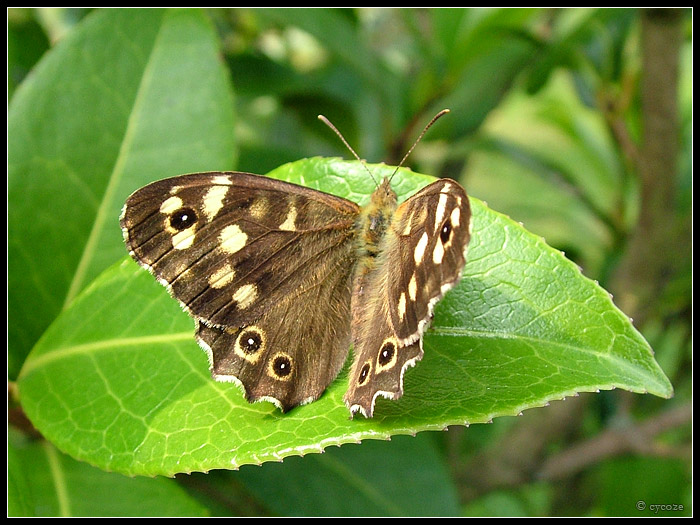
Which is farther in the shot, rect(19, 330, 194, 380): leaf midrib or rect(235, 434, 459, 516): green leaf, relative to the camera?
rect(235, 434, 459, 516): green leaf

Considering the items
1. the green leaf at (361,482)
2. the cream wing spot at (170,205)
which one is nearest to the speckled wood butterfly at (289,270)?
the cream wing spot at (170,205)

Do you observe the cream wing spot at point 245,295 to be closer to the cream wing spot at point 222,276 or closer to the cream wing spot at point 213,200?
the cream wing spot at point 222,276

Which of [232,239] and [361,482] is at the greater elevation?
[232,239]

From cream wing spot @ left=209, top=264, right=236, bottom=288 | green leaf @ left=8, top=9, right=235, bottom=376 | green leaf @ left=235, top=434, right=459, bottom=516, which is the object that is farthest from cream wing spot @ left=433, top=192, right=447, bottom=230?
green leaf @ left=235, top=434, right=459, bottom=516

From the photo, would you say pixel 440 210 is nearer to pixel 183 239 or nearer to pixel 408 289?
pixel 408 289

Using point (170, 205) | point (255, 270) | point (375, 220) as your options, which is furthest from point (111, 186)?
point (375, 220)

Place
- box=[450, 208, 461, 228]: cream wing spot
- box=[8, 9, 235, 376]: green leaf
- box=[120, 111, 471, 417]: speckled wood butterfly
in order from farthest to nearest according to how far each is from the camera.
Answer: box=[8, 9, 235, 376]: green leaf < box=[120, 111, 471, 417]: speckled wood butterfly < box=[450, 208, 461, 228]: cream wing spot

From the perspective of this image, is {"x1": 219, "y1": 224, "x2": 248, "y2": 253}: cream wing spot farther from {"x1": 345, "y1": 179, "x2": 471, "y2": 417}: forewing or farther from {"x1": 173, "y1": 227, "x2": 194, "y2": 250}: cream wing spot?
{"x1": 345, "y1": 179, "x2": 471, "y2": 417}: forewing
